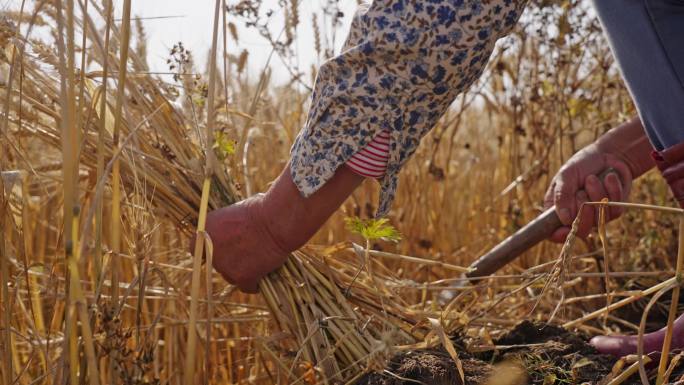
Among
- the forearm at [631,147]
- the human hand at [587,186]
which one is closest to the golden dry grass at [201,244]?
the human hand at [587,186]

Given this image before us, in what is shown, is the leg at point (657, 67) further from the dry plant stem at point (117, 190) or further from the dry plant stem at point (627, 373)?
the dry plant stem at point (117, 190)

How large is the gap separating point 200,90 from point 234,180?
205 mm

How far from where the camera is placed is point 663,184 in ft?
7.16

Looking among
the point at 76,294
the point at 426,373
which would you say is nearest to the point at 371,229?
the point at 426,373

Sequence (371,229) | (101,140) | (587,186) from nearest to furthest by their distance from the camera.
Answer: (101,140) → (371,229) → (587,186)

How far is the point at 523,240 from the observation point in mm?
1443

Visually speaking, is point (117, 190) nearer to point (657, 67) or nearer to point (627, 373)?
point (627, 373)

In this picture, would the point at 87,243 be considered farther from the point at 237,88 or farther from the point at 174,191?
the point at 237,88

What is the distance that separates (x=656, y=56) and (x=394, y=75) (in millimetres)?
457

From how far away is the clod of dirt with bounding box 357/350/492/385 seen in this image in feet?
3.48

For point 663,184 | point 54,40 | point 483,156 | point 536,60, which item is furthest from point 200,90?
point 483,156

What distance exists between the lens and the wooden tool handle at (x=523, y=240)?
4.61 ft

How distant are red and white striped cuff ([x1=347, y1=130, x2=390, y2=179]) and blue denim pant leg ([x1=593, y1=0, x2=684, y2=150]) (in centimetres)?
45

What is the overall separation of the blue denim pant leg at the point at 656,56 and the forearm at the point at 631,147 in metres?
0.15
